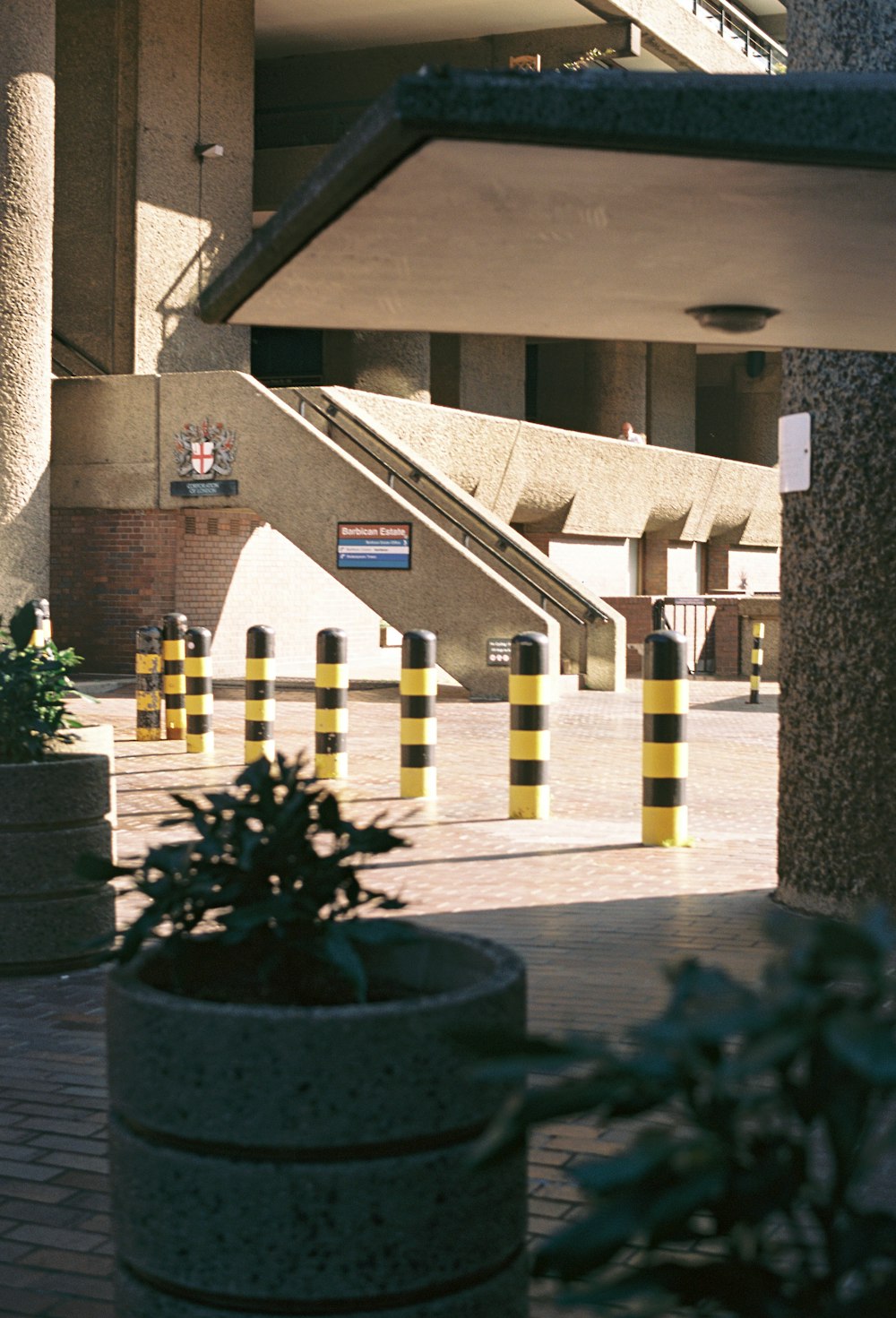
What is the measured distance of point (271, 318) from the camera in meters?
4.36

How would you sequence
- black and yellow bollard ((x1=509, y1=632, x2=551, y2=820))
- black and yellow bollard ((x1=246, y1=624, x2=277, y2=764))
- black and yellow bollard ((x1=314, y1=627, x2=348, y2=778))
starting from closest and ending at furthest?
black and yellow bollard ((x1=509, y1=632, x2=551, y2=820))
black and yellow bollard ((x1=314, y1=627, x2=348, y2=778))
black and yellow bollard ((x1=246, y1=624, x2=277, y2=764))

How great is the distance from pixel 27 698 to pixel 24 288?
1763 cm

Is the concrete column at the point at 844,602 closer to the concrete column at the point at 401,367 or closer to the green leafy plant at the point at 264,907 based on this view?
the green leafy plant at the point at 264,907

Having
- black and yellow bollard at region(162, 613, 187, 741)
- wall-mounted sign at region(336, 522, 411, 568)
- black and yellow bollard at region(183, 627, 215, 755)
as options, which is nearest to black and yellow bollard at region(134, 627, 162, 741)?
black and yellow bollard at region(162, 613, 187, 741)

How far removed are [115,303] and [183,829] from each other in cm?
1774

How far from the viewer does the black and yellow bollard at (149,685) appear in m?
15.1

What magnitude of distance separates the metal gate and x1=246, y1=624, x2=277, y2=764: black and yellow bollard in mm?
13766

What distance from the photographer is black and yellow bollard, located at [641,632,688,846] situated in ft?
29.3

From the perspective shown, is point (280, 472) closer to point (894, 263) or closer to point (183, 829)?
point (183, 829)

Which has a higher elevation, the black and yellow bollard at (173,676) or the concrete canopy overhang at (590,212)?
the concrete canopy overhang at (590,212)

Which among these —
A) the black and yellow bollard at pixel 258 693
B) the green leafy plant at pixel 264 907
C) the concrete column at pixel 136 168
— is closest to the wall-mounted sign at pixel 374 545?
the concrete column at pixel 136 168

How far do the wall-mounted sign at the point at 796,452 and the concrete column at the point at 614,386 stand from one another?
28.9 meters

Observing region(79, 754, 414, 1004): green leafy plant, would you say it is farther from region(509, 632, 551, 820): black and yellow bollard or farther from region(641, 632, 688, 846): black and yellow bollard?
region(509, 632, 551, 820): black and yellow bollard

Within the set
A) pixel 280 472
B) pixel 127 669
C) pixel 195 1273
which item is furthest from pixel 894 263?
pixel 127 669
